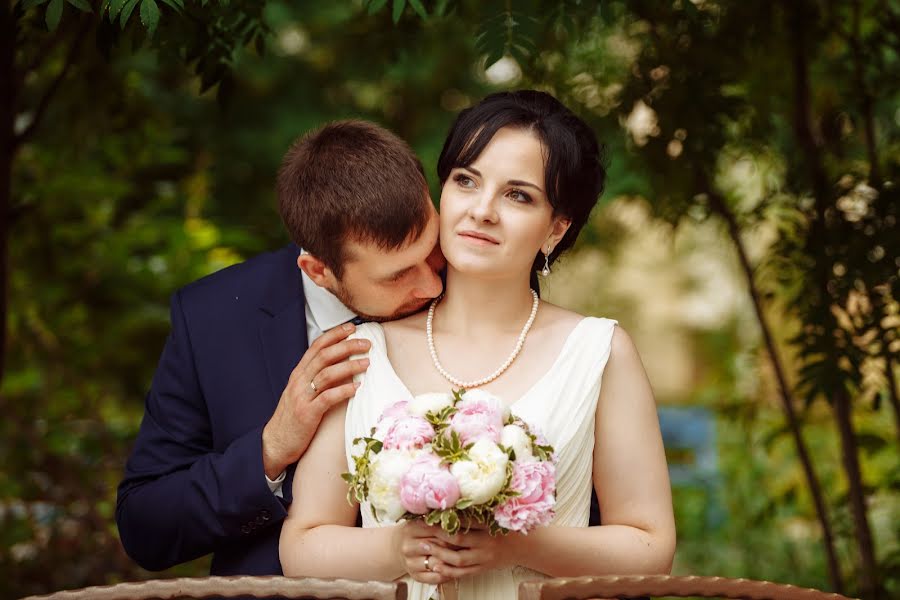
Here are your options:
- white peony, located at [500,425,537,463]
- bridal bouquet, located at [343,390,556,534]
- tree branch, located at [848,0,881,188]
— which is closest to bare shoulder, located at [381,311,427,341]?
bridal bouquet, located at [343,390,556,534]

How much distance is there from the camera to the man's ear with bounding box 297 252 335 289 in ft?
9.62

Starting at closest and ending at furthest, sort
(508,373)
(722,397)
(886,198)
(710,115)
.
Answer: (508,373) < (886,198) < (710,115) < (722,397)

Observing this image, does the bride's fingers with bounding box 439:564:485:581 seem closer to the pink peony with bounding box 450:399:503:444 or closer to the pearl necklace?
the pink peony with bounding box 450:399:503:444

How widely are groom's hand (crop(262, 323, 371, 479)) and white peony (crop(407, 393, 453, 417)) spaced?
1.63 feet

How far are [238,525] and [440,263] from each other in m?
0.89

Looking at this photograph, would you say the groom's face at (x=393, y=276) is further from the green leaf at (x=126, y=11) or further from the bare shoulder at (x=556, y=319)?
the green leaf at (x=126, y=11)

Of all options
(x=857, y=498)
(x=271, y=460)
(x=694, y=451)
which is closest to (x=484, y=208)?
(x=271, y=460)

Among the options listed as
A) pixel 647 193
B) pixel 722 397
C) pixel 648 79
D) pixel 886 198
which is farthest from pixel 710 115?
pixel 722 397

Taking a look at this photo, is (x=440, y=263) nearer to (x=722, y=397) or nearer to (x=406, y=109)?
(x=722, y=397)

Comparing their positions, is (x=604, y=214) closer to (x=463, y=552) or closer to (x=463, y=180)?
(x=463, y=180)

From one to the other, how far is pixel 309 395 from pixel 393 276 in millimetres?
398

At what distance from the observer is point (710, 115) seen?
3.89 metres

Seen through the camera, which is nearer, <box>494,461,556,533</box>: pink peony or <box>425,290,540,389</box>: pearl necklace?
<box>494,461,556,533</box>: pink peony

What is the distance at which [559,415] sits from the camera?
2.62 meters
